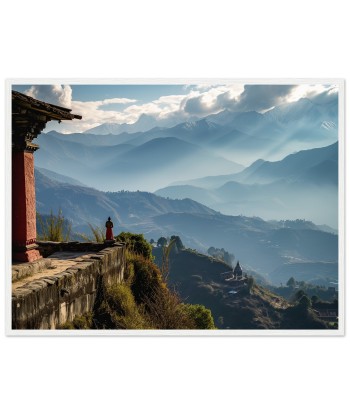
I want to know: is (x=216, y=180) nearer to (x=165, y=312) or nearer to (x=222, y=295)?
(x=222, y=295)

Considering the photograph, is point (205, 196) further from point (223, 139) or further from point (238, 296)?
point (223, 139)

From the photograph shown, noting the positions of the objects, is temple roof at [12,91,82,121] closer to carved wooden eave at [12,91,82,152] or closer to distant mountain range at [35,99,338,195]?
carved wooden eave at [12,91,82,152]

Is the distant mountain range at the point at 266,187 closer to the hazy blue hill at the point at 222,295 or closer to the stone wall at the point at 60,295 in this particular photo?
the hazy blue hill at the point at 222,295

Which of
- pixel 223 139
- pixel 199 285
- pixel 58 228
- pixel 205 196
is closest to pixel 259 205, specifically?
pixel 205 196

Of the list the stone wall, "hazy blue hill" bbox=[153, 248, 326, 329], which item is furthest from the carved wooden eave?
"hazy blue hill" bbox=[153, 248, 326, 329]

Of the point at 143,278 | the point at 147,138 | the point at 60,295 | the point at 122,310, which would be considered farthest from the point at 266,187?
the point at 60,295

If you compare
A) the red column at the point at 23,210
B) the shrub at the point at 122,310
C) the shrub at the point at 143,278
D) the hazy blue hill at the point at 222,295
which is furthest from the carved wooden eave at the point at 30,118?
the hazy blue hill at the point at 222,295
